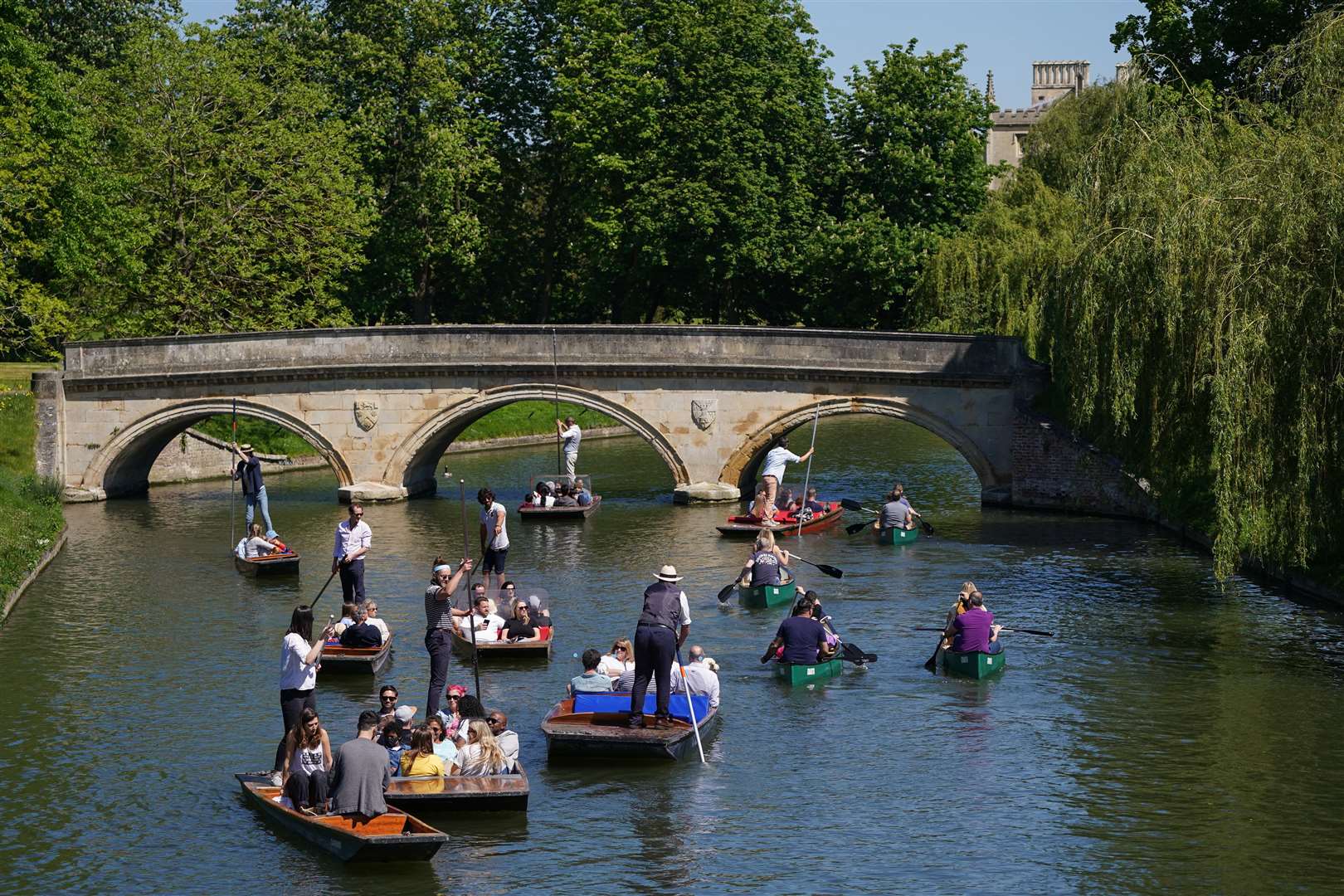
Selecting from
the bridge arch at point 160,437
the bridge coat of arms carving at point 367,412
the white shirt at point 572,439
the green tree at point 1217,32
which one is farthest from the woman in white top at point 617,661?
the green tree at point 1217,32

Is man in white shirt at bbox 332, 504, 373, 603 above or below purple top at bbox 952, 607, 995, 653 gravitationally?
above

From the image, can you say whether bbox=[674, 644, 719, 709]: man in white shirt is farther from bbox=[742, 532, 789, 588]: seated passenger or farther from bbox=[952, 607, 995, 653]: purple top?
bbox=[742, 532, 789, 588]: seated passenger

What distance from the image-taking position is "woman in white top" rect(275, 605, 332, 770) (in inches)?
705

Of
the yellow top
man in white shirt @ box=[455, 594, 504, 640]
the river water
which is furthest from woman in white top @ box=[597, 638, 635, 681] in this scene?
the yellow top

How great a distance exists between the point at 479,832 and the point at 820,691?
6.89 metres

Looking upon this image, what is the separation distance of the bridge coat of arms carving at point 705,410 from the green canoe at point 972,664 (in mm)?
18215

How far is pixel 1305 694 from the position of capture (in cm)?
2248

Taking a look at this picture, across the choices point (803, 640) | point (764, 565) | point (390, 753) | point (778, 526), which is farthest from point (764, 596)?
point (390, 753)

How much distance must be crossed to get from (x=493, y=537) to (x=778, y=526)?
11239 millimetres

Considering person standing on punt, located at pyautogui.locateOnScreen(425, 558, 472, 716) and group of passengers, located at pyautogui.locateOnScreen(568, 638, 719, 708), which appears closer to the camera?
person standing on punt, located at pyautogui.locateOnScreen(425, 558, 472, 716)

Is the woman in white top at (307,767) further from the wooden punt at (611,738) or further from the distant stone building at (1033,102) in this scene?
the distant stone building at (1033,102)

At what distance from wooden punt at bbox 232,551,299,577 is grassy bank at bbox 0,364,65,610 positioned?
386cm

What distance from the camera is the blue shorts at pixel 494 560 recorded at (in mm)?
27000

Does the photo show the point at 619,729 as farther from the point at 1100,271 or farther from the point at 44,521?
the point at 44,521
